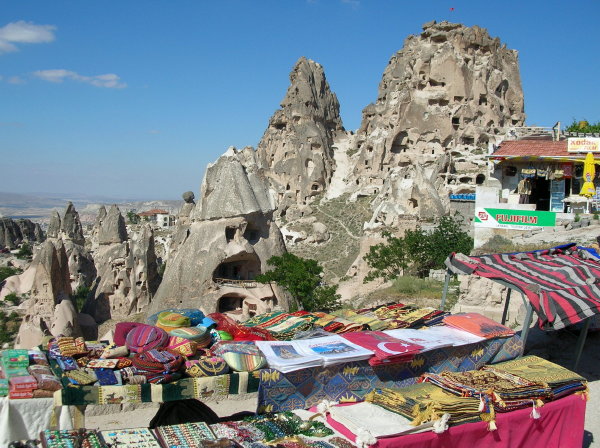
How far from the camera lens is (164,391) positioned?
4.37 m

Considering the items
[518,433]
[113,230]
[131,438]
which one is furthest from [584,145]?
[113,230]

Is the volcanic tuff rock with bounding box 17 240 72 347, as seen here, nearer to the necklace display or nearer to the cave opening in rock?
the cave opening in rock

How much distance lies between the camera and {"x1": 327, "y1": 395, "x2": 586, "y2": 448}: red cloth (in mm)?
4293

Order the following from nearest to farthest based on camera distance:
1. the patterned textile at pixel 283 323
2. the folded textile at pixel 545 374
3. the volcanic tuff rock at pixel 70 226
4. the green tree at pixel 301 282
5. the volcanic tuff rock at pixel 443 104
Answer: the folded textile at pixel 545 374
the patterned textile at pixel 283 323
the green tree at pixel 301 282
the volcanic tuff rock at pixel 70 226
the volcanic tuff rock at pixel 443 104

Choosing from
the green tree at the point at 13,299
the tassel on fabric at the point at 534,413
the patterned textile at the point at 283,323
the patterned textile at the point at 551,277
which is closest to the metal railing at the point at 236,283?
the patterned textile at the point at 551,277

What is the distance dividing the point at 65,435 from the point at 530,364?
4.24 meters

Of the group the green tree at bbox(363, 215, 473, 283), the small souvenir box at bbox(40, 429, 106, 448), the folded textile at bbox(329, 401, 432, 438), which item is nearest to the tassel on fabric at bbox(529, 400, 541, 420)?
the folded textile at bbox(329, 401, 432, 438)

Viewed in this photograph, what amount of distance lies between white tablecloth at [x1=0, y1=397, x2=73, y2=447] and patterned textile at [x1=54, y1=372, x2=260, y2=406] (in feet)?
0.31

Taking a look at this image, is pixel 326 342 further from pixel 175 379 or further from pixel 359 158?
pixel 359 158

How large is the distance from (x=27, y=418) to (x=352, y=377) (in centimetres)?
260

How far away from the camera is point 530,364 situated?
18.2 ft

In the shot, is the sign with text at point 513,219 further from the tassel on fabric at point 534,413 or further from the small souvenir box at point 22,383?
the small souvenir box at point 22,383

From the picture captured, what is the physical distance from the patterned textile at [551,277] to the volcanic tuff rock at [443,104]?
29706 millimetres

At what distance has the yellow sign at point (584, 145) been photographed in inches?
603
